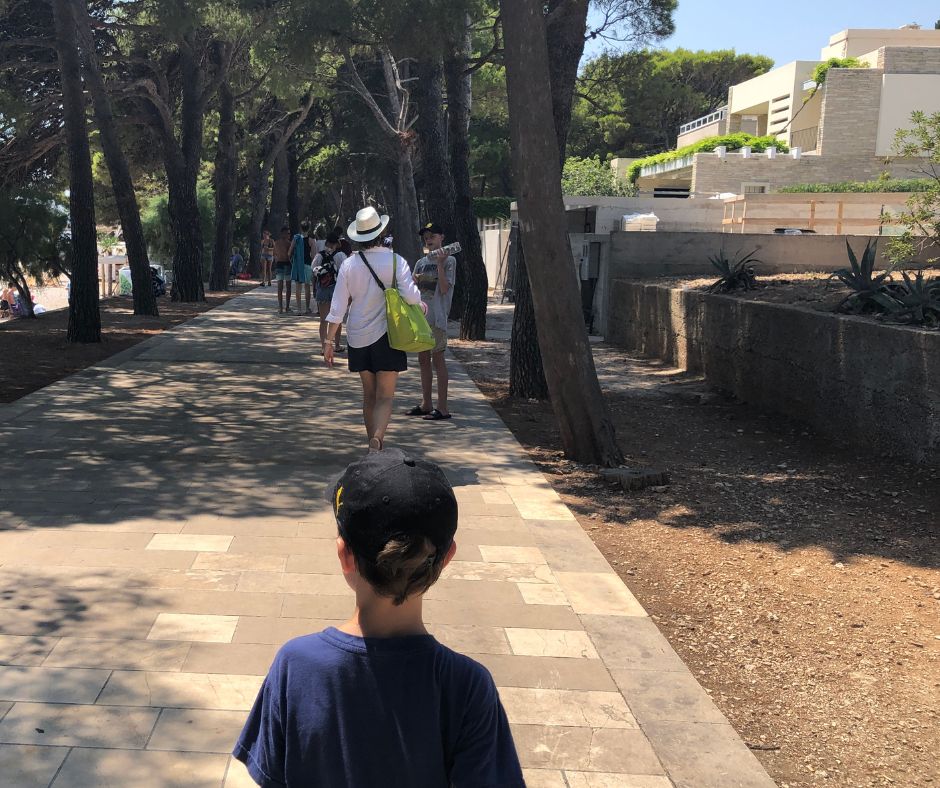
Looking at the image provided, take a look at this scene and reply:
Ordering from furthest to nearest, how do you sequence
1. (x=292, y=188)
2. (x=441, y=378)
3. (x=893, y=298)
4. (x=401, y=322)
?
(x=292, y=188) → (x=441, y=378) → (x=893, y=298) → (x=401, y=322)

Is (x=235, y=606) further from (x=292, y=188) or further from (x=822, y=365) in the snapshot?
(x=292, y=188)

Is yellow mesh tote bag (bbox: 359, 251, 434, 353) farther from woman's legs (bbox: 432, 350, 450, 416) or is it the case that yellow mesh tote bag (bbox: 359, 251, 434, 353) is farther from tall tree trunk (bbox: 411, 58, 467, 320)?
tall tree trunk (bbox: 411, 58, 467, 320)

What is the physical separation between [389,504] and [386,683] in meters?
0.31

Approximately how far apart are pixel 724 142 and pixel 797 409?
127ft

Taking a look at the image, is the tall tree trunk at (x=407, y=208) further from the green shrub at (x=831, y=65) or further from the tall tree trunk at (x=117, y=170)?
the green shrub at (x=831, y=65)

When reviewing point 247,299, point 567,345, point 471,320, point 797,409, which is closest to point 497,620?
point 567,345

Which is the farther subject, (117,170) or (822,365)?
(117,170)

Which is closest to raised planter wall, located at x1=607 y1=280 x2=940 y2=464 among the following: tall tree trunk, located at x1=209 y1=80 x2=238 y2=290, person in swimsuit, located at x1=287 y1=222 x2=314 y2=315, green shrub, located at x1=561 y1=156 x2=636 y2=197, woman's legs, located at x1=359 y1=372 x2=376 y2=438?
woman's legs, located at x1=359 y1=372 x2=376 y2=438

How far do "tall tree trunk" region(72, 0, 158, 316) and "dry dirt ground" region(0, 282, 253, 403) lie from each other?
54cm

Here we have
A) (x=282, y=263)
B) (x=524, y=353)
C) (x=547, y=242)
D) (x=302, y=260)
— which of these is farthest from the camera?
(x=282, y=263)

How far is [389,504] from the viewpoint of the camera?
5.57 feet

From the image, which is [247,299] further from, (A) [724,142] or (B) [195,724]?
(A) [724,142]

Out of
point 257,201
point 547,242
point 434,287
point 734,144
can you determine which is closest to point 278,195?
point 257,201

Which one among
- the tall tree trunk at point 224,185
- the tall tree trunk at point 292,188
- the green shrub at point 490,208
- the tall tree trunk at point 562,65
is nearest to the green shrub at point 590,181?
the green shrub at point 490,208
